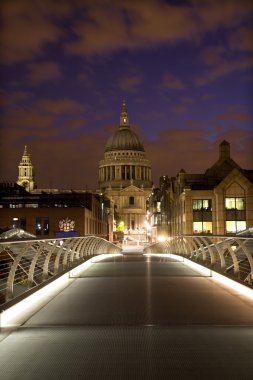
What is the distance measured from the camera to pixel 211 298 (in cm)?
1188

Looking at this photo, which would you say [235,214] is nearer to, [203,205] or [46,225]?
[203,205]

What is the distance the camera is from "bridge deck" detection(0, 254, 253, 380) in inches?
237

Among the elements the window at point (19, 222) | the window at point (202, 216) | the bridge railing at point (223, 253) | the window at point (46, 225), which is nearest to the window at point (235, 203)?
the window at point (202, 216)

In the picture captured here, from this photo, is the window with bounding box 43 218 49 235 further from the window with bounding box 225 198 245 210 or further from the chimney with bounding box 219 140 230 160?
the chimney with bounding box 219 140 230 160

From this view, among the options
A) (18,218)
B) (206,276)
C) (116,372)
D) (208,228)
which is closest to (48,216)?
(18,218)

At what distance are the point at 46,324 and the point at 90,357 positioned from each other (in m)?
2.30

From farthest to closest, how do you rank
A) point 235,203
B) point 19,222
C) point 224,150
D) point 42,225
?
point 224,150
point 42,225
point 19,222
point 235,203

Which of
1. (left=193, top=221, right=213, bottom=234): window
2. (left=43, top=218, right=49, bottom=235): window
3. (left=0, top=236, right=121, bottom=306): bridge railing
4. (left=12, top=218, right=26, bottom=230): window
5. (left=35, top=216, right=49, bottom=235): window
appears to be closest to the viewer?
(left=0, top=236, right=121, bottom=306): bridge railing

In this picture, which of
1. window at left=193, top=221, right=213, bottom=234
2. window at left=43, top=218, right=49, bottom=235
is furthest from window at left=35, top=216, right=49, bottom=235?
window at left=193, top=221, right=213, bottom=234

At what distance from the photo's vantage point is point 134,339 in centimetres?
744

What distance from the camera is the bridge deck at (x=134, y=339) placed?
6008mm

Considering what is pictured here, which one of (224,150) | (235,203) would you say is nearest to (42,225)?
(235,203)

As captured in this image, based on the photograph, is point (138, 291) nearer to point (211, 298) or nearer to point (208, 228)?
point (211, 298)

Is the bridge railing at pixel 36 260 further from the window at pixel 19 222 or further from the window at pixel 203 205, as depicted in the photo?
the window at pixel 19 222
